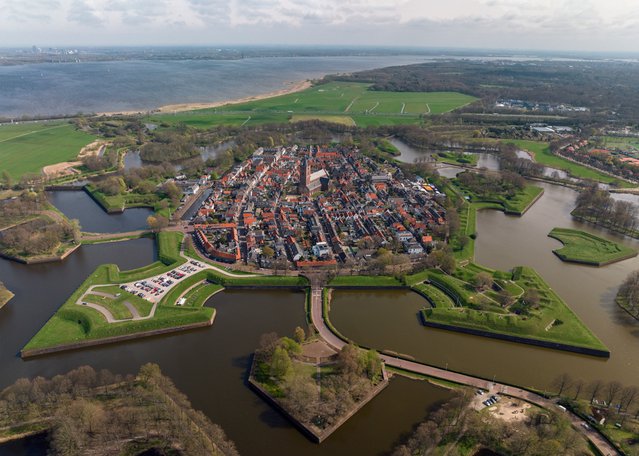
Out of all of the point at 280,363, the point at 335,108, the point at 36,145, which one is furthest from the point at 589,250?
the point at 36,145

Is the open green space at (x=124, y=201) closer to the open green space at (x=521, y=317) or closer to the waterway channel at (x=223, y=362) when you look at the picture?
the waterway channel at (x=223, y=362)

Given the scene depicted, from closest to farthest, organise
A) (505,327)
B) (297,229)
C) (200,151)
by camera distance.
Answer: (505,327)
(297,229)
(200,151)

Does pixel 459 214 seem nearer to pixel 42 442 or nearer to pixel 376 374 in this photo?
pixel 376 374

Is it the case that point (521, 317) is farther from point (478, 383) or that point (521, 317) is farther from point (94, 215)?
point (94, 215)

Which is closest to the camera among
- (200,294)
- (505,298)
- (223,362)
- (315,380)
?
(315,380)

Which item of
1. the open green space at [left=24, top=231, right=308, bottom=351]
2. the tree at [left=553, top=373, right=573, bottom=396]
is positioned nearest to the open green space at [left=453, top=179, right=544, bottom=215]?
the tree at [left=553, top=373, right=573, bottom=396]

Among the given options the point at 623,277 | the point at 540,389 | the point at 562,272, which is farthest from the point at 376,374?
the point at 623,277

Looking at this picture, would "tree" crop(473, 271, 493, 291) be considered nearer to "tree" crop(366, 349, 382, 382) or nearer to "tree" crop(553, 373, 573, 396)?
"tree" crop(553, 373, 573, 396)

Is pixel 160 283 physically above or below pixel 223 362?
above
